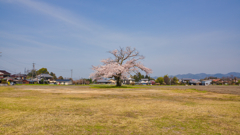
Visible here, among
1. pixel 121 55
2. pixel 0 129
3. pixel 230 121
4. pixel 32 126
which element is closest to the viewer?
pixel 0 129

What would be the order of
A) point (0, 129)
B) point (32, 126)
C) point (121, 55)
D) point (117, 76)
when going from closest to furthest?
point (0, 129) → point (32, 126) → point (117, 76) → point (121, 55)

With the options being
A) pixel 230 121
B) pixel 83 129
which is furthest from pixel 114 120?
pixel 230 121

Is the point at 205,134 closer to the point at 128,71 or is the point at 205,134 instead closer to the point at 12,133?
the point at 12,133

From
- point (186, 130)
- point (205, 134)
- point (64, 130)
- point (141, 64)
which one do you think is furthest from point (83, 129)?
point (141, 64)

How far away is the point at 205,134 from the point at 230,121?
2057 mm

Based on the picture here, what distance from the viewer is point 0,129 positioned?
15.7 feet

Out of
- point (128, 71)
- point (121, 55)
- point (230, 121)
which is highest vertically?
point (121, 55)

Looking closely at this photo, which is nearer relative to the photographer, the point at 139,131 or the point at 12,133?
the point at 12,133

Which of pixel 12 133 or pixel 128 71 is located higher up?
pixel 128 71

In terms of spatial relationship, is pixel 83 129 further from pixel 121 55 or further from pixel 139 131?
pixel 121 55

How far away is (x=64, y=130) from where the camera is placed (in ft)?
15.7

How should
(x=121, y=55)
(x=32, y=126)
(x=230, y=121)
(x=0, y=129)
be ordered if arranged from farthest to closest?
(x=121, y=55) < (x=230, y=121) < (x=32, y=126) < (x=0, y=129)

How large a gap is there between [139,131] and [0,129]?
3897 mm

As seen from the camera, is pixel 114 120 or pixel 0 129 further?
pixel 114 120
